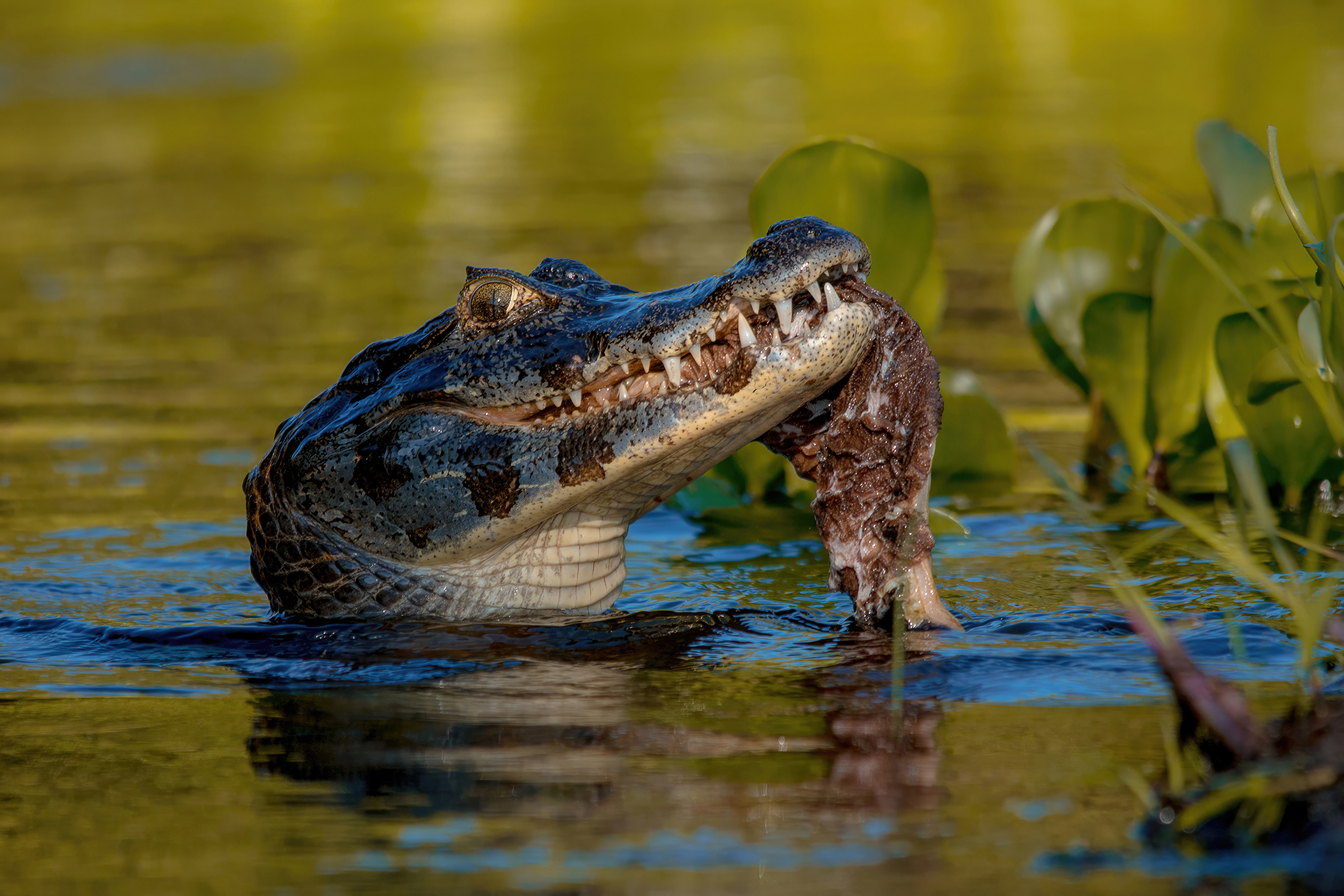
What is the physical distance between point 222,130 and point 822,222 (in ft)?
58.4

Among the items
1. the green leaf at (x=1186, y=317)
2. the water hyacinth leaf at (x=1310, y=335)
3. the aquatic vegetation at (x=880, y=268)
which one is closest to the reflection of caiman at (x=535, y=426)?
the water hyacinth leaf at (x=1310, y=335)

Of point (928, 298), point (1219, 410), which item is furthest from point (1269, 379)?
point (928, 298)

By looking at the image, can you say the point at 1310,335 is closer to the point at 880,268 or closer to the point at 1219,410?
the point at 1219,410

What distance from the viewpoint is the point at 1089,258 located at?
639 centimetres

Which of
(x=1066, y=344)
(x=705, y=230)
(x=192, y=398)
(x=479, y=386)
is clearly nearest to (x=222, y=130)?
(x=705, y=230)

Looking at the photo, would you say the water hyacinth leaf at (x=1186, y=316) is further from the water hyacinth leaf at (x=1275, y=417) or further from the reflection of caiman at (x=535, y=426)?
the reflection of caiman at (x=535, y=426)

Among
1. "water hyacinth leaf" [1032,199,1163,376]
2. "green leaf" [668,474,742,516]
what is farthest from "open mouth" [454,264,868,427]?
"water hyacinth leaf" [1032,199,1163,376]

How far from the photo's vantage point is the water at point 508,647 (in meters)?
2.95

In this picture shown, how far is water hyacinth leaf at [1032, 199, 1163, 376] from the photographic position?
20.7ft

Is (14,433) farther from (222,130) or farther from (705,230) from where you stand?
(222,130)

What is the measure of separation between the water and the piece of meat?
0.18 meters

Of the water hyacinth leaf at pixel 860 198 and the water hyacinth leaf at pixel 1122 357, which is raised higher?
the water hyacinth leaf at pixel 860 198

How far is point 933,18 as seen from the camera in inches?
1374

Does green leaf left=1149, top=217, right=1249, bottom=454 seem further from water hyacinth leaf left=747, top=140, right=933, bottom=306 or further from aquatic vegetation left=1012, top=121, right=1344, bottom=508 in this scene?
water hyacinth leaf left=747, top=140, right=933, bottom=306
